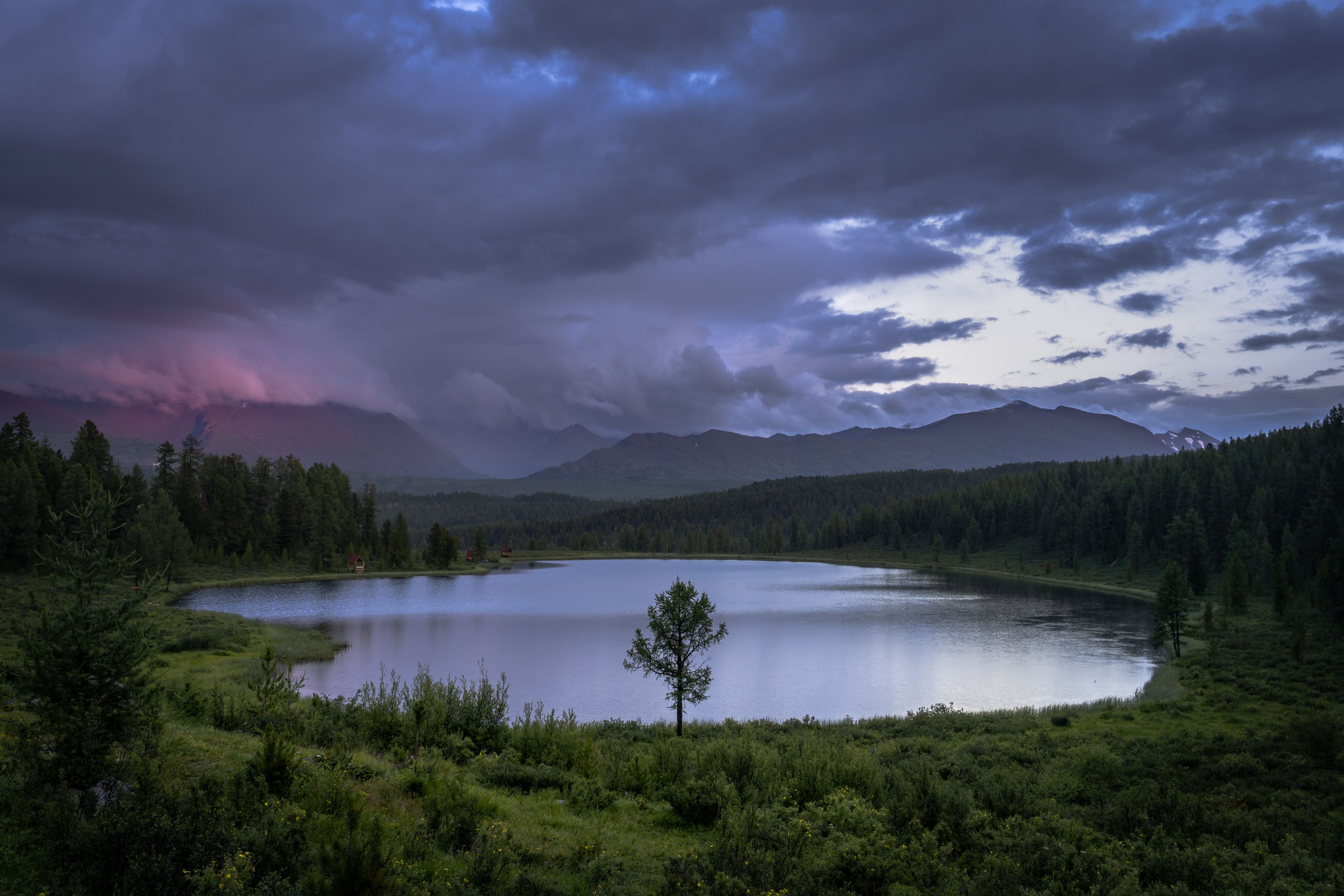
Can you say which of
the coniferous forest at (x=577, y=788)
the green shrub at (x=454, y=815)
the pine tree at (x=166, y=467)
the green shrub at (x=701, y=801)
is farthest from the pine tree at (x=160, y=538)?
the green shrub at (x=701, y=801)

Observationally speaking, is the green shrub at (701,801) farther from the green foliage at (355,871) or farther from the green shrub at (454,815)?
the green foliage at (355,871)

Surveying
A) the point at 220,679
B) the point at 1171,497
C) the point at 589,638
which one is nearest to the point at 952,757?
the point at 220,679

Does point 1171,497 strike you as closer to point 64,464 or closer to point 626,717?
point 626,717

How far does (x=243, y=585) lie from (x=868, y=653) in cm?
8846

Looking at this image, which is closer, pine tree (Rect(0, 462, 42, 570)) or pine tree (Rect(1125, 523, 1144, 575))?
pine tree (Rect(0, 462, 42, 570))

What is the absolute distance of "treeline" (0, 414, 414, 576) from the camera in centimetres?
7869

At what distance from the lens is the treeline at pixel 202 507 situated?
78.7 meters

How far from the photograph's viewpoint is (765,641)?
202ft

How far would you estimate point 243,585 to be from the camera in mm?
102250

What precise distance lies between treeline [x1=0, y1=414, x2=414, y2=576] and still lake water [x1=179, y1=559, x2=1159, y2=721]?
11127 millimetres

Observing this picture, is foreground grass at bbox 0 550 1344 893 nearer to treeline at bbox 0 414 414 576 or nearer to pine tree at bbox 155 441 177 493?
treeline at bbox 0 414 414 576

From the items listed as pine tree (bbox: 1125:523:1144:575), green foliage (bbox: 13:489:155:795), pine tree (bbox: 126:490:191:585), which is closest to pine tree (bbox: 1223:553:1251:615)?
pine tree (bbox: 1125:523:1144:575)

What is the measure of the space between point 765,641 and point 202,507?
10056cm

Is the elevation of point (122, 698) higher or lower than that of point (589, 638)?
higher
